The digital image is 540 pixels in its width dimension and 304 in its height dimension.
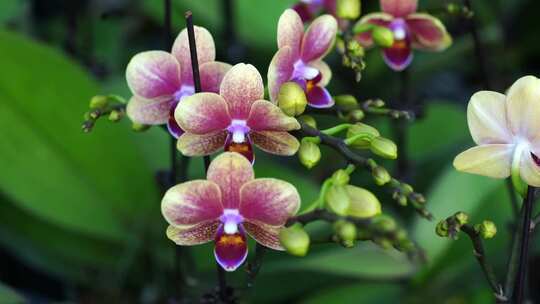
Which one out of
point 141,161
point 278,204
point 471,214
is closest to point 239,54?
point 141,161

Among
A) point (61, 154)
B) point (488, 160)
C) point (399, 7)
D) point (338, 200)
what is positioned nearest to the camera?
point (338, 200)

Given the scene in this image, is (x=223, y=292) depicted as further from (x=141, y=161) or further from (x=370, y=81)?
(x=370, y=81)

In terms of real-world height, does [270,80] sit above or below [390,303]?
above

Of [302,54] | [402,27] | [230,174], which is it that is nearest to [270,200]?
[230,174]

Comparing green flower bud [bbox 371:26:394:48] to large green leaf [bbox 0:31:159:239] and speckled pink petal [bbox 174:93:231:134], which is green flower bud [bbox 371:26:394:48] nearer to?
speckled pink petal [bbox 174:93:231:134]

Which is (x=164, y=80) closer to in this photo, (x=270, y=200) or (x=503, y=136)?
(x=270, y=200)

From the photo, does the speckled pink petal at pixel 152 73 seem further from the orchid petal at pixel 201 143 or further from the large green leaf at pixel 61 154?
the large green leaf at pixel 61 154

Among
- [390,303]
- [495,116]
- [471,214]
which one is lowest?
[390,303]
